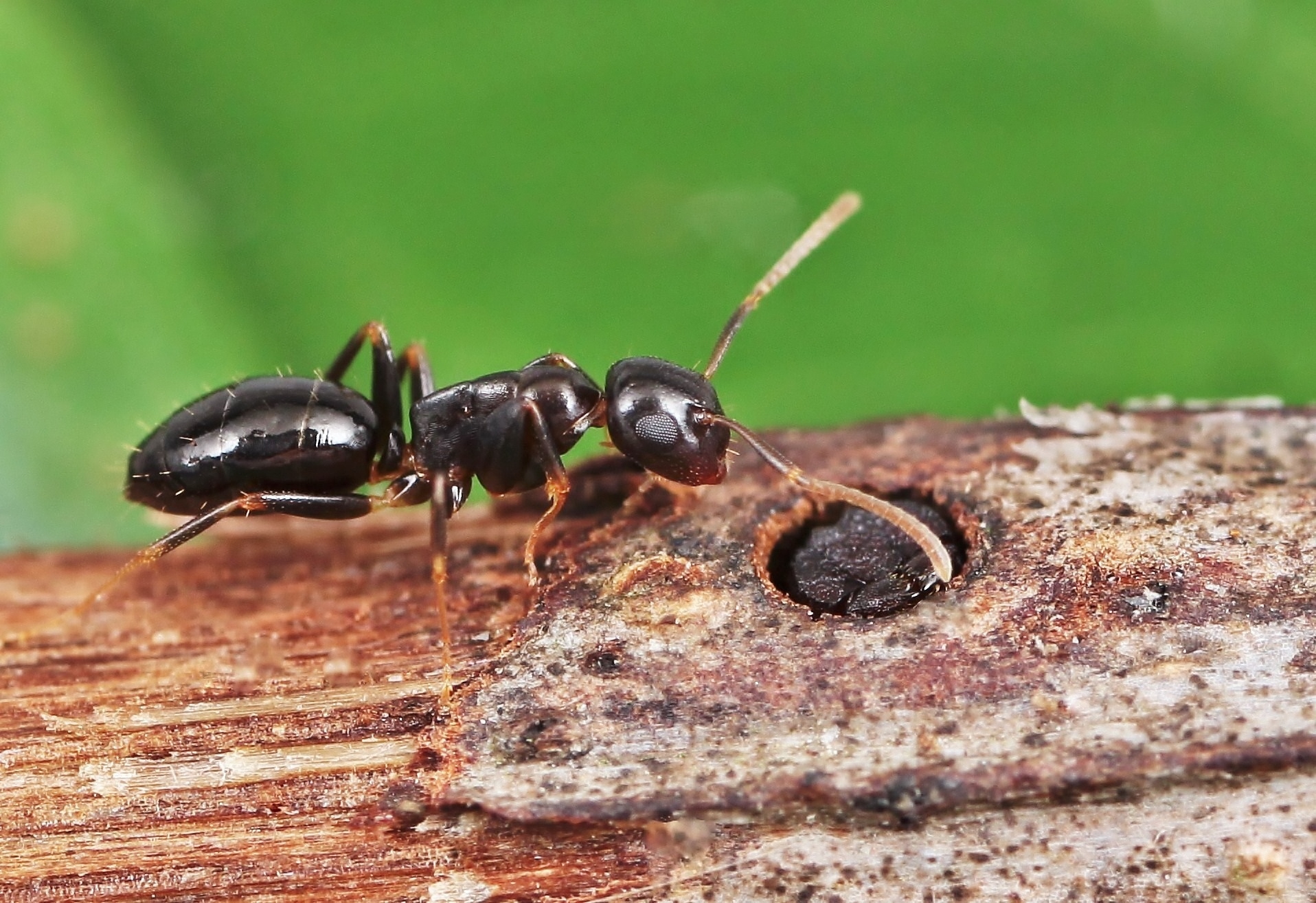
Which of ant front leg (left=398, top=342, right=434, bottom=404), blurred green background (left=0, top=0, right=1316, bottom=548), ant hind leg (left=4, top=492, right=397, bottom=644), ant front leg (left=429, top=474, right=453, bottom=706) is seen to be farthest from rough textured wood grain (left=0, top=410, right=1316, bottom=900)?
blurred green background (left=0, top=0, right=1316, bottom=548)

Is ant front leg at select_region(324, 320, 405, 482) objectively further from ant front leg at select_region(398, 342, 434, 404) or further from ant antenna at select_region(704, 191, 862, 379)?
ant antenna at select_region(704, 191, 862, 379)

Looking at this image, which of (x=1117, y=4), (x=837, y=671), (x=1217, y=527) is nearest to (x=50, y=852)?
(x=837, y=671)

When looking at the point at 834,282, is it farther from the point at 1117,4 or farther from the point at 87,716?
the point at 87,716

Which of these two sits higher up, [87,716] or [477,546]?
[477,546]

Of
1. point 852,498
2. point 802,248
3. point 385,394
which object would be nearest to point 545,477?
point 385,394

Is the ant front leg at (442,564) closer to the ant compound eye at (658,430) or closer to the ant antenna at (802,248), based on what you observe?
the ant compound eye at (658,430)

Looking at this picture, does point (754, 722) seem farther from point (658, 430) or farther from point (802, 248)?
point (802, 248)
